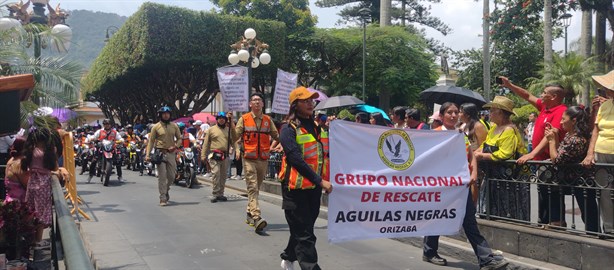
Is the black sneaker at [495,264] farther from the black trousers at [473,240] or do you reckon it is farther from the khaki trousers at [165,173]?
the khaki trousers at [165,173]

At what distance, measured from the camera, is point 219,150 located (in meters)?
10.6

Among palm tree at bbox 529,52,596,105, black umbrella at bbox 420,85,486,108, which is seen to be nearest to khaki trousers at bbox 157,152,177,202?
black umbrella at bbox 420,85,486,108

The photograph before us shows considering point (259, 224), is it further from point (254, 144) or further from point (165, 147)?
point (165, 147)

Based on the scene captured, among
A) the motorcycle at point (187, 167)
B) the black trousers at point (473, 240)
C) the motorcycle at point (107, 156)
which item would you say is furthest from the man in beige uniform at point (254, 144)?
the motorcycle at point (107, 156)

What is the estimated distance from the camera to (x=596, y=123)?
5.50m

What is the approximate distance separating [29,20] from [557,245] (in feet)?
40.0

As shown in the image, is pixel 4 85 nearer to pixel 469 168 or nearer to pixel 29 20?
pixel 469 168

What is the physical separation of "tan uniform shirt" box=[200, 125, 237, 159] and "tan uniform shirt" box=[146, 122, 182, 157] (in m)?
0.56

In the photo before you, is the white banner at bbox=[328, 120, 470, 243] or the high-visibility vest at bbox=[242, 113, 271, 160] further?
the high-visibility vest at bbox=[242, 113, 271, 160]

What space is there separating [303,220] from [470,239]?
182cm

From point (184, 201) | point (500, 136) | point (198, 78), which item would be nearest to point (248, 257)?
point (500, 136)

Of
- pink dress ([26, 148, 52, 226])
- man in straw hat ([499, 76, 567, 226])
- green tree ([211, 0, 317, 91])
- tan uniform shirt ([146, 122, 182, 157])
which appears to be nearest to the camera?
man in straw hat ([499, 76, 567, 226])

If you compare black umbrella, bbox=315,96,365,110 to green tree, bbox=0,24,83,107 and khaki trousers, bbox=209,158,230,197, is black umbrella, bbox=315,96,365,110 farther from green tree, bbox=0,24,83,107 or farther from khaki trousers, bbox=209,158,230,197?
green tree, bbox=0,24,83,107

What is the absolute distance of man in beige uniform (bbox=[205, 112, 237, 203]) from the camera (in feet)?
34.4
